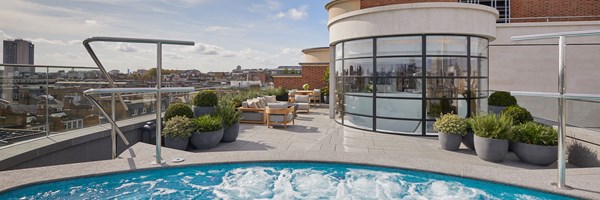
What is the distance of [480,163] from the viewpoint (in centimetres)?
595

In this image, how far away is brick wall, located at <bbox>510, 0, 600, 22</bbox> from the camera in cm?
1506

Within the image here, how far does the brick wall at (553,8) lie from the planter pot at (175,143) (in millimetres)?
16883

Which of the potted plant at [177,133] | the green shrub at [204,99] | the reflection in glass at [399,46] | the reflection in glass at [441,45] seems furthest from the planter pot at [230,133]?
the reflection in glass at [441,45]

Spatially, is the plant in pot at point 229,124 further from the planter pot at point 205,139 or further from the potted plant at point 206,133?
the planter pot at point 205,139

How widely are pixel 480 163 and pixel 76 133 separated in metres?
7.75

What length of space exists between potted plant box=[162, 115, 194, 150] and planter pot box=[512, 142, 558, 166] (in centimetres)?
657

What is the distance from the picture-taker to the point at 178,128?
6.71 m

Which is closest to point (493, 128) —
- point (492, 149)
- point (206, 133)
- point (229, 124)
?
point (492, 149)

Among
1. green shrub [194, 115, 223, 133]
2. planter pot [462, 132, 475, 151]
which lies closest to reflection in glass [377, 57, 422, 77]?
planter pot [462, 132, 475, 151]

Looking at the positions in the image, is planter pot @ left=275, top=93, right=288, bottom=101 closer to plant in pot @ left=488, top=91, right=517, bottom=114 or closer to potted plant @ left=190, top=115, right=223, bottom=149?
potted plant @ left=190, top=115, right=223, bottom=149

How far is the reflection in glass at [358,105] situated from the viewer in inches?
373

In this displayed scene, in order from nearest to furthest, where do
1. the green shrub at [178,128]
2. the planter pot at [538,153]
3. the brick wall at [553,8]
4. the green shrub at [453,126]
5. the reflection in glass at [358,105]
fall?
the planter pot at [538,153], the green shrub at [178,128], the green shrub at [453,126], the reflection in glass at [358,105], the brick wall at [553,8]

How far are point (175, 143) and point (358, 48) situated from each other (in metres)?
5.89

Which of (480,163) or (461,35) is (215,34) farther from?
(480,163)
